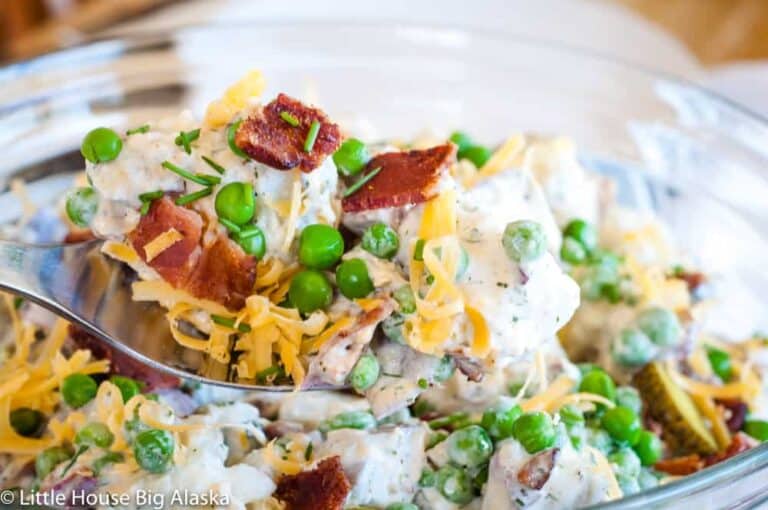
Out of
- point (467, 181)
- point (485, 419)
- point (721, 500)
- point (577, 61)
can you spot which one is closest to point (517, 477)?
point (485, 419)

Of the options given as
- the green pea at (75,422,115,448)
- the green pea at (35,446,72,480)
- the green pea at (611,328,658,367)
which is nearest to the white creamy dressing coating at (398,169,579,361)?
→ the green pea at (611,328,658,367)

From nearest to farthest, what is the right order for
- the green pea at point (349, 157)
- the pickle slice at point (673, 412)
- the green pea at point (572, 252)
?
1. the green pea at point (349, 157)
2. the pickle slice at point (673, 412)
3. the green pea at point (572, 252)

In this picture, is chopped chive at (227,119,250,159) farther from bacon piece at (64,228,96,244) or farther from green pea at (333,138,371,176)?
bacon piece at (64,228,96,244)

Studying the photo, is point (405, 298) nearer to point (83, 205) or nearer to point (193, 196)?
point (193, 196)

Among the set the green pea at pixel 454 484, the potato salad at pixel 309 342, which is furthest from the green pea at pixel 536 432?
the green pea at pixel 454 484

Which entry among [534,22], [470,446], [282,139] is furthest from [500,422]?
[534,22]

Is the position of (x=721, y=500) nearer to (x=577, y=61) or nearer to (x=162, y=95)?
(x=577, y=61)

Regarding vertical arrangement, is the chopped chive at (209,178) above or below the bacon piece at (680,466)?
above

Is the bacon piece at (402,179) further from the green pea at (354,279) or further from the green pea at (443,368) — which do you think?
the green pea at (443,368)
